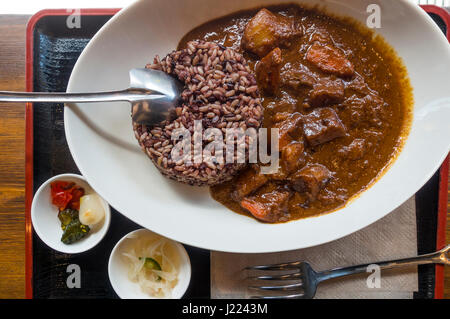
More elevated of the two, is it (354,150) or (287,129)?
(287,129)

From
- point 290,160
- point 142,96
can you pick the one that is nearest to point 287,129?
point 290,160

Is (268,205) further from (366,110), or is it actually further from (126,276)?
(126,276)

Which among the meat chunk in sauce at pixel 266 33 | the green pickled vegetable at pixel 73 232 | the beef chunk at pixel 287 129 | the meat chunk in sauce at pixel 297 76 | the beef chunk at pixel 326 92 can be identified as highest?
the meat chunk in sauce at pixel 266 33

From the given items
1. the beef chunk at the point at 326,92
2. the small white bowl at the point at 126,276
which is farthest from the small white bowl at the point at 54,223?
the beef chunk at the point at 326,92

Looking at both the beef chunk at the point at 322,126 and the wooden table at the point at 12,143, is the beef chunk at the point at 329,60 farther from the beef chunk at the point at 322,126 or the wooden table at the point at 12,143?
the wooden table at the point at 12,143

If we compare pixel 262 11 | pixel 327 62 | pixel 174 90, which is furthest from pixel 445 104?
pixel 174 90

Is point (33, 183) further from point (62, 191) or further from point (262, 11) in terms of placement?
point (262, 11)
